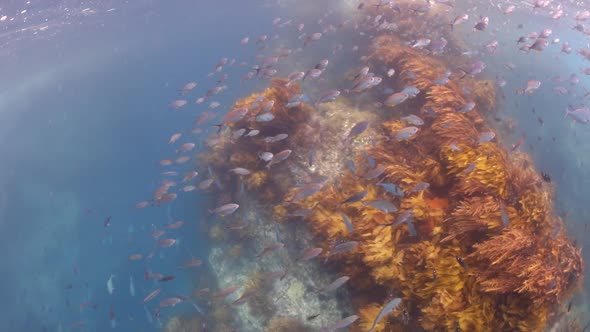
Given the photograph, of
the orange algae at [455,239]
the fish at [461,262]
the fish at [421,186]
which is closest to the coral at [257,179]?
the orange algae at [455,239]

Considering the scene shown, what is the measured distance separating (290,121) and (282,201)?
2.23 meters

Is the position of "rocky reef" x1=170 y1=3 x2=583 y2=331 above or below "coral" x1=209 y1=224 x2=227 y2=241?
above

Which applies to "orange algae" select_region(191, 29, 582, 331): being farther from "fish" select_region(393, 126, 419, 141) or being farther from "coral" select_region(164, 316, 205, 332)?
"coral" select_region(164, 316, 205, 332)

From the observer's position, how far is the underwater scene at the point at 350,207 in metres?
5.36

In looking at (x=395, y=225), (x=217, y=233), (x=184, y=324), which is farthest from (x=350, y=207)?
(x=184, y=324)

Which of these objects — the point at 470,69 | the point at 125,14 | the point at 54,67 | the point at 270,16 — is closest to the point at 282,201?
the point at 470,69

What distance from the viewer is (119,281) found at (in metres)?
18.9

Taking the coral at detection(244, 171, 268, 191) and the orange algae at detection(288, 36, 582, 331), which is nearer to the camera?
the orange algae at detection(288, 36, 582, 331)

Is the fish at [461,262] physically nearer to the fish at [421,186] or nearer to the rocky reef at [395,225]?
→ the rocky reef at [395,225]

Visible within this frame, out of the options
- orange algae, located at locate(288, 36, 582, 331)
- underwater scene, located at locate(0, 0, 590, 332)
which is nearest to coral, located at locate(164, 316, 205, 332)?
underwater scene, located at locate(0, 0, 590, 332)

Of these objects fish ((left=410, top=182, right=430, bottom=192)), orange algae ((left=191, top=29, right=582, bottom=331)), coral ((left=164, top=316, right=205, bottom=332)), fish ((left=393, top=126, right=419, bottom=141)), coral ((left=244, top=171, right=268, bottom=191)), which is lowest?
coral ((left=164, top=316, right=205, bottom=332))

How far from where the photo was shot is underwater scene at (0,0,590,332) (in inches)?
211

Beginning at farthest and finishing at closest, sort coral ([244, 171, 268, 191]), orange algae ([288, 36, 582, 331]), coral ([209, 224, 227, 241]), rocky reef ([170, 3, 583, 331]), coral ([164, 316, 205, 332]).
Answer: coral ([164, 316, 205, 332]) → coral ([209, 224, 227, 241]) → coral ([244, 171, 268, 191]) → rocky reef ([170, 3, 583, 331]) → orange algae ([288, 36, 582, 331])

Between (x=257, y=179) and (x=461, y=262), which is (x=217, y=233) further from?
(x=461, y=262)
